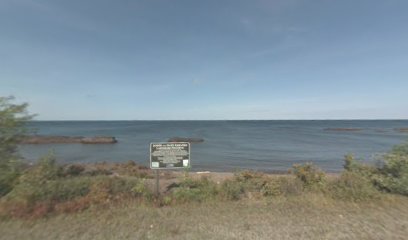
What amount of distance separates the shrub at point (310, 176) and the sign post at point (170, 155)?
149 inches

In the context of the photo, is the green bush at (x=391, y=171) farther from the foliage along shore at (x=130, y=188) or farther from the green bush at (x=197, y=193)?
the green bush at (x=197, y=193)

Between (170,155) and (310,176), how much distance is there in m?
4.47

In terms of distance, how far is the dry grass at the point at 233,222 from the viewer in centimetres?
521

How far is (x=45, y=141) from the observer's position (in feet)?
160

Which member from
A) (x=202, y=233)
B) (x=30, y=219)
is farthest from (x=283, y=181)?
(x=30, y=219)

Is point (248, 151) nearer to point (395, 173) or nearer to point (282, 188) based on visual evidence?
point (395, 173)

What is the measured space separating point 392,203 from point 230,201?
164 inches

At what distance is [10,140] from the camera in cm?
801

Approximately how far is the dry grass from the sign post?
1376 mm

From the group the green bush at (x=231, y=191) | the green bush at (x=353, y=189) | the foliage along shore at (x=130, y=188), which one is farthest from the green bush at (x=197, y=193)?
the green bush at (x=353, y=189)

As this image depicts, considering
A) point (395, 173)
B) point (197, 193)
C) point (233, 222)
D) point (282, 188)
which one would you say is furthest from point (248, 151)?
point (233, 222)

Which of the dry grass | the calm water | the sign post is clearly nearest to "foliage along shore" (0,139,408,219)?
the dry grass

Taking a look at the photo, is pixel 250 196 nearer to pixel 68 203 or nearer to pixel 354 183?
pixel 354 183

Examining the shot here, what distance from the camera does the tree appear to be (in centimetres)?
770
